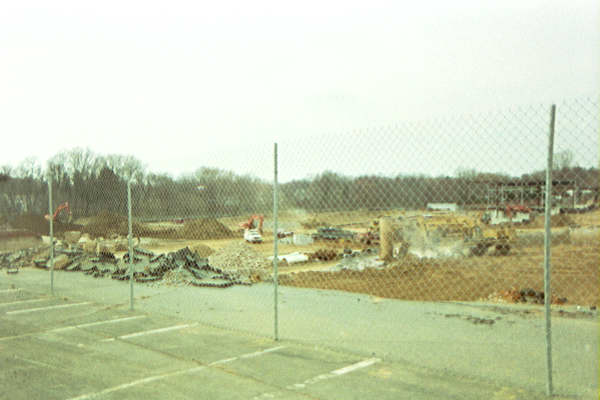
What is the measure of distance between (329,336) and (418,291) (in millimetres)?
5194

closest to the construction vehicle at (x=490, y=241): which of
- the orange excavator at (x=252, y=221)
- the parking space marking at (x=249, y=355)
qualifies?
the orange excavator at (x=252, y=221)

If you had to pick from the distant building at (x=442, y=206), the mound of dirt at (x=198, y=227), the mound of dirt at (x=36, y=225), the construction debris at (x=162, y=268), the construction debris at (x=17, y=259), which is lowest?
the construction debris at (x=17, y=259)

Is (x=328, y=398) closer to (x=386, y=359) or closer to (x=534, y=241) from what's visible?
(x=386, y=359)

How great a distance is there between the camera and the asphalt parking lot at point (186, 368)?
4.30 m

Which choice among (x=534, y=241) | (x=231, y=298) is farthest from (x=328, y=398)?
(x=534, y=241)

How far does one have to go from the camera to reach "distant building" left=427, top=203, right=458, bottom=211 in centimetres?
502

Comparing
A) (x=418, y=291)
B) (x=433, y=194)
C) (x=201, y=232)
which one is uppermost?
(x=433, y=194)

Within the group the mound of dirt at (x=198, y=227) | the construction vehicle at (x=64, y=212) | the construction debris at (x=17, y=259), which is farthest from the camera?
the construction debris at (x=17, y=259)

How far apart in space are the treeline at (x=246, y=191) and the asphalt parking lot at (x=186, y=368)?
177 centimetres

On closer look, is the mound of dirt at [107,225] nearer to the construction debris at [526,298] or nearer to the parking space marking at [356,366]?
the parking space marking at [356,366]

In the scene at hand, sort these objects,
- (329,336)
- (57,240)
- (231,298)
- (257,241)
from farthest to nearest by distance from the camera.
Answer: (257,241)
(57,240)
(231,298)
(329,336)

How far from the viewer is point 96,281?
38.5ft

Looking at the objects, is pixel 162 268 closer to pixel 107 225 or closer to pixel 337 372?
pixel 107 225

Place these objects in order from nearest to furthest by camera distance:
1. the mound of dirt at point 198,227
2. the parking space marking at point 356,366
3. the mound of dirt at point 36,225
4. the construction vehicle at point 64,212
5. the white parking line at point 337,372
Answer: the white parking line at point 337,372 → the parking space marking at point 356,366 → the mound of dirt at point 198,227 → the construction vehicle at point 64,212 → the mound of dirt at point 36,225
